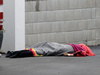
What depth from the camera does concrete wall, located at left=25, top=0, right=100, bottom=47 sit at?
27.4 ft

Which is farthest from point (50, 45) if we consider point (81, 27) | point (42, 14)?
point (81, 27)

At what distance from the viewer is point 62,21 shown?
8711mm

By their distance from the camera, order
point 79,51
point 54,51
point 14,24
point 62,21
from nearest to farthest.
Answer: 1. point 79,51
2. point 54,51
3. point 14,24
4. point 62,21

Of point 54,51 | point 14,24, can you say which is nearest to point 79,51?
point 54,51

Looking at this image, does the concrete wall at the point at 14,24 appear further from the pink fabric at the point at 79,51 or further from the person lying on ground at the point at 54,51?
the pink fabric at the point at 79,51

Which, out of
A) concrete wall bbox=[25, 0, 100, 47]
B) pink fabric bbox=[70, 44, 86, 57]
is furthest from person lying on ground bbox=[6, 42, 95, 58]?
concrete wall bbox=[25, 0, 100, 47]

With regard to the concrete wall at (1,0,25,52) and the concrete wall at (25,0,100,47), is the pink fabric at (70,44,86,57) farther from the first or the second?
the concrete wall at (25,0,100,47)

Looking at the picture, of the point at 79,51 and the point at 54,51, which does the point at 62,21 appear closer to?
the point at 54,51

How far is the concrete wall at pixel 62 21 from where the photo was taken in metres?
8.35

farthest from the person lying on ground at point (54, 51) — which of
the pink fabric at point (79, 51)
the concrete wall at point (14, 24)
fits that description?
the concrete wall at point (14, 24)

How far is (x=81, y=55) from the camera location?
20.5ft

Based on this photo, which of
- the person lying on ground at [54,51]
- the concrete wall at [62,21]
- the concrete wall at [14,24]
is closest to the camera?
the person lying on ground at [54,51]

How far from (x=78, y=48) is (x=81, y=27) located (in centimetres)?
267

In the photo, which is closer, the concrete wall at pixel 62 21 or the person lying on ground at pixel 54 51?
the person lying on ground at pixel 54 51
